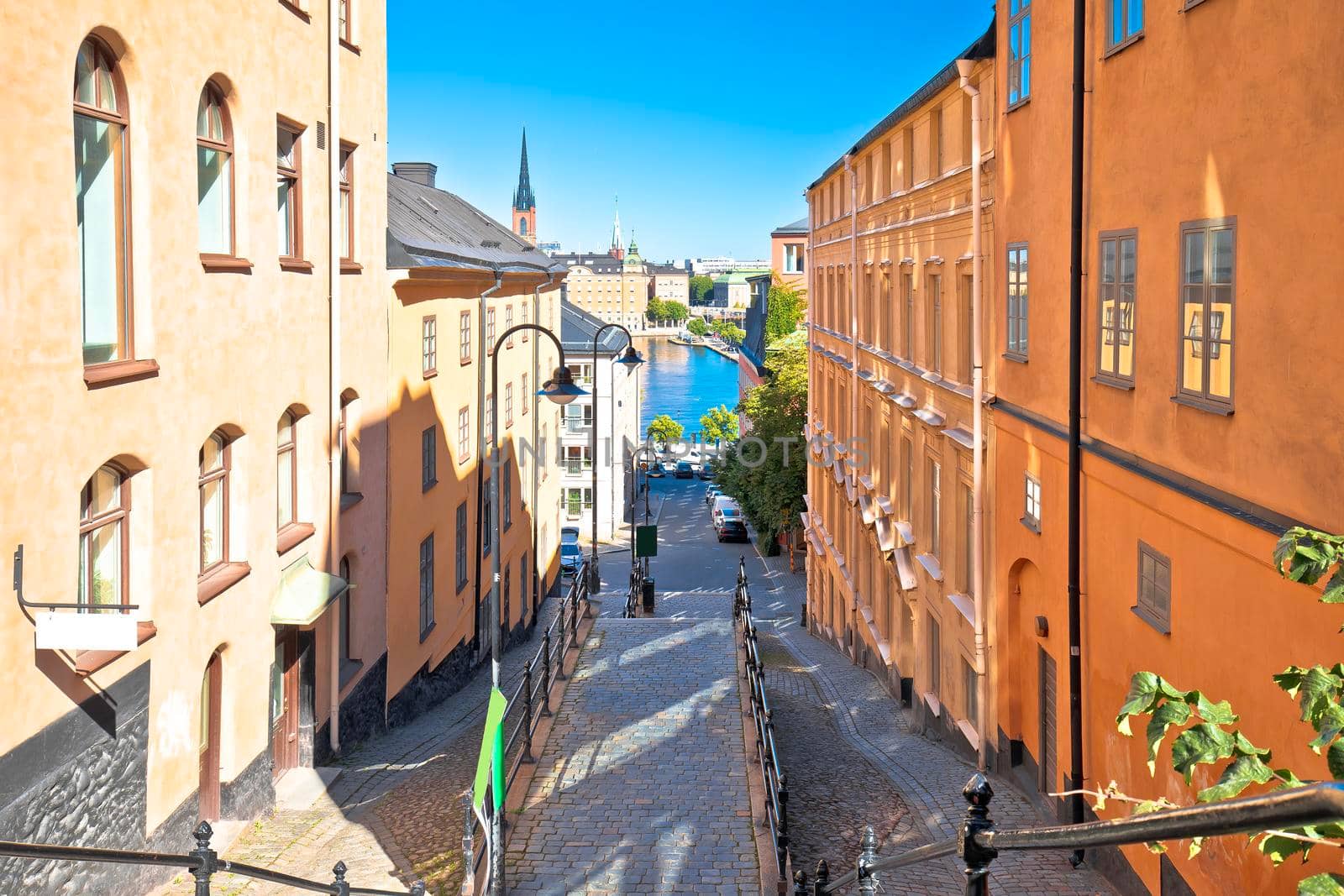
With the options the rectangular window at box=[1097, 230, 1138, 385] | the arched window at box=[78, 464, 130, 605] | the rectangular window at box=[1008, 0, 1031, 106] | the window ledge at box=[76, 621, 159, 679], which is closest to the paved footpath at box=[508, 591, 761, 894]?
the window ledge at box=[76, 621, 159, 679]

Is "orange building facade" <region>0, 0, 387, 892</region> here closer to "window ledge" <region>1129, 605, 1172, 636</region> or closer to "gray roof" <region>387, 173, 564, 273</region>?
"gray roof" <region>387, 173, 564, 273</region>

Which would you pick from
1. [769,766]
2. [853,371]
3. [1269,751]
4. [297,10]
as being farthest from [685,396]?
[1269,751]

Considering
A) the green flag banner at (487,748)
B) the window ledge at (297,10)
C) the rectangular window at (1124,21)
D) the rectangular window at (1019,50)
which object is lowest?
the green flag banner at (487,748)

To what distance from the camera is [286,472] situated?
46.3 feet

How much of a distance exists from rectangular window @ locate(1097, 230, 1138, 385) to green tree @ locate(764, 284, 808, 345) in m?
48.9

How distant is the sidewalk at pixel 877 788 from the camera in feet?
34.8

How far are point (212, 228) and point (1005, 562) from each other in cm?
877

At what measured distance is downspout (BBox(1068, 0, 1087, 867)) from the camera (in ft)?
34.6

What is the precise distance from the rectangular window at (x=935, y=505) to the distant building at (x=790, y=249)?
49.1m

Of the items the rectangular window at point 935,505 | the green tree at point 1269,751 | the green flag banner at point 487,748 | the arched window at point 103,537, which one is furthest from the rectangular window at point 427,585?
the green tree at point 1269,751

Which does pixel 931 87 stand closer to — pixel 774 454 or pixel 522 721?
pixel 522 721

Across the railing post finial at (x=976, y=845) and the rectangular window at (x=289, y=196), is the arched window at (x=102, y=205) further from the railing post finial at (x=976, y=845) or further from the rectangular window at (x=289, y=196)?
the railing post finial at (x=976, y=845)

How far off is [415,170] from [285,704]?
2312 centimetres

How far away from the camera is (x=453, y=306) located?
21562mm
